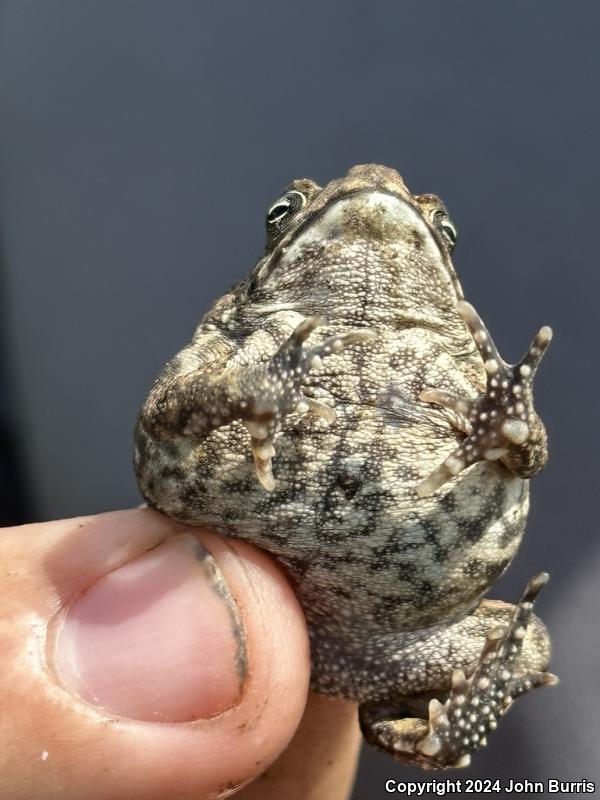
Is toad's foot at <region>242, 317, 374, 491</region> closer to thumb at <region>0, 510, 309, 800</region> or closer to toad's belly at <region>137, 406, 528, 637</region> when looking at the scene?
toad's belly at <region>137, 406, 528, 637</region>

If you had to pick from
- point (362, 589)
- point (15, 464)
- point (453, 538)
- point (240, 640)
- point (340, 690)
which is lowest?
point (15, 464)

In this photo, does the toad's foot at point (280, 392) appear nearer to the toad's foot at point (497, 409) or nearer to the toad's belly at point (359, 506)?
the toad's belly at point (359, 506)

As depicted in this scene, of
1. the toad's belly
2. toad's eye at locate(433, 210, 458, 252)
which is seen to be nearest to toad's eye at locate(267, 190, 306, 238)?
toad's eye at locate(433, 210, 458, 252)

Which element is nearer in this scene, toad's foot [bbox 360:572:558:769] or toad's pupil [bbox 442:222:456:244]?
toad's foot [bbox 360:572:558:769]

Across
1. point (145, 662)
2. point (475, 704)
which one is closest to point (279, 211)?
point (145, 662)

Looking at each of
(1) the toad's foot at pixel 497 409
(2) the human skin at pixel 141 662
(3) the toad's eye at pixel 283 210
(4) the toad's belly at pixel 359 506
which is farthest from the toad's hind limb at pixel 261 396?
(3) the toad's eye at pixel 283 210

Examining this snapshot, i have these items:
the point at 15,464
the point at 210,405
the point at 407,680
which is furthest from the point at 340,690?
the point at 15,464

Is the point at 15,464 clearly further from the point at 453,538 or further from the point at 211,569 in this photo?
the point at 453,538

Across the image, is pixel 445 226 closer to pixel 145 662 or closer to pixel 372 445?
pixel 372 445
